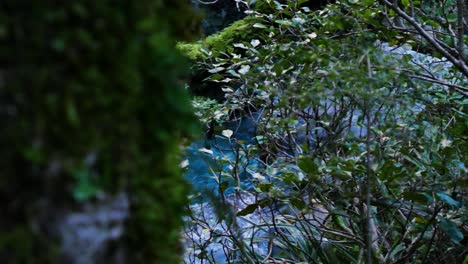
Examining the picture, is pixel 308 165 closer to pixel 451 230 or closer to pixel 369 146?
pixel 369 146

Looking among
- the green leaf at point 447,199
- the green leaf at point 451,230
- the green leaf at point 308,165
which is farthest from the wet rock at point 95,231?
the green leaf at point 451,230

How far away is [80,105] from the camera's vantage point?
476mm

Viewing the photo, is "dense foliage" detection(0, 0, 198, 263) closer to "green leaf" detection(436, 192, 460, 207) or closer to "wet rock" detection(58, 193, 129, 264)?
"wet rock" detection(58, 193, 129, 264)

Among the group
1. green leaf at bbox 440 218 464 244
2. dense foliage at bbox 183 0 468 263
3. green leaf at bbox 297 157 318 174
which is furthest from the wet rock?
green leaf at bbox 440 218 464 244

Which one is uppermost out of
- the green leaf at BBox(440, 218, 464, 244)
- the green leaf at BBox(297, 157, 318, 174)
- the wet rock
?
the green leaf at BBox(297, 157, 318, 174)

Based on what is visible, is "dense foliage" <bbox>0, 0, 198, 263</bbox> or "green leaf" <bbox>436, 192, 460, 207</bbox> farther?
"green leaf" <bbox>436, 192, 460, 207</bbox>

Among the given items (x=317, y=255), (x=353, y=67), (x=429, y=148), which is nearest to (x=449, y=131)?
(x=429, y=148)

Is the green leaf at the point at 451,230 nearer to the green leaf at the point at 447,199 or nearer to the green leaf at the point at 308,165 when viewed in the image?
the green leaf at the point at 447,199

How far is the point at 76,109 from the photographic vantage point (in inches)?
18.6

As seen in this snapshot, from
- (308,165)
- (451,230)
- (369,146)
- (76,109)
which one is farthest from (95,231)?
(451,230)

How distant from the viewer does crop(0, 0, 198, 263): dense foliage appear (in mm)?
458

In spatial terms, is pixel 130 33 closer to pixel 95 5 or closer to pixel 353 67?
pixel 95 5

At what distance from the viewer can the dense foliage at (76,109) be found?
1.50 feet

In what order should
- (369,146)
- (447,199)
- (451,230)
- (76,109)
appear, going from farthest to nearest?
(451,230)
(447,199)
(369,146)
(76,109)
